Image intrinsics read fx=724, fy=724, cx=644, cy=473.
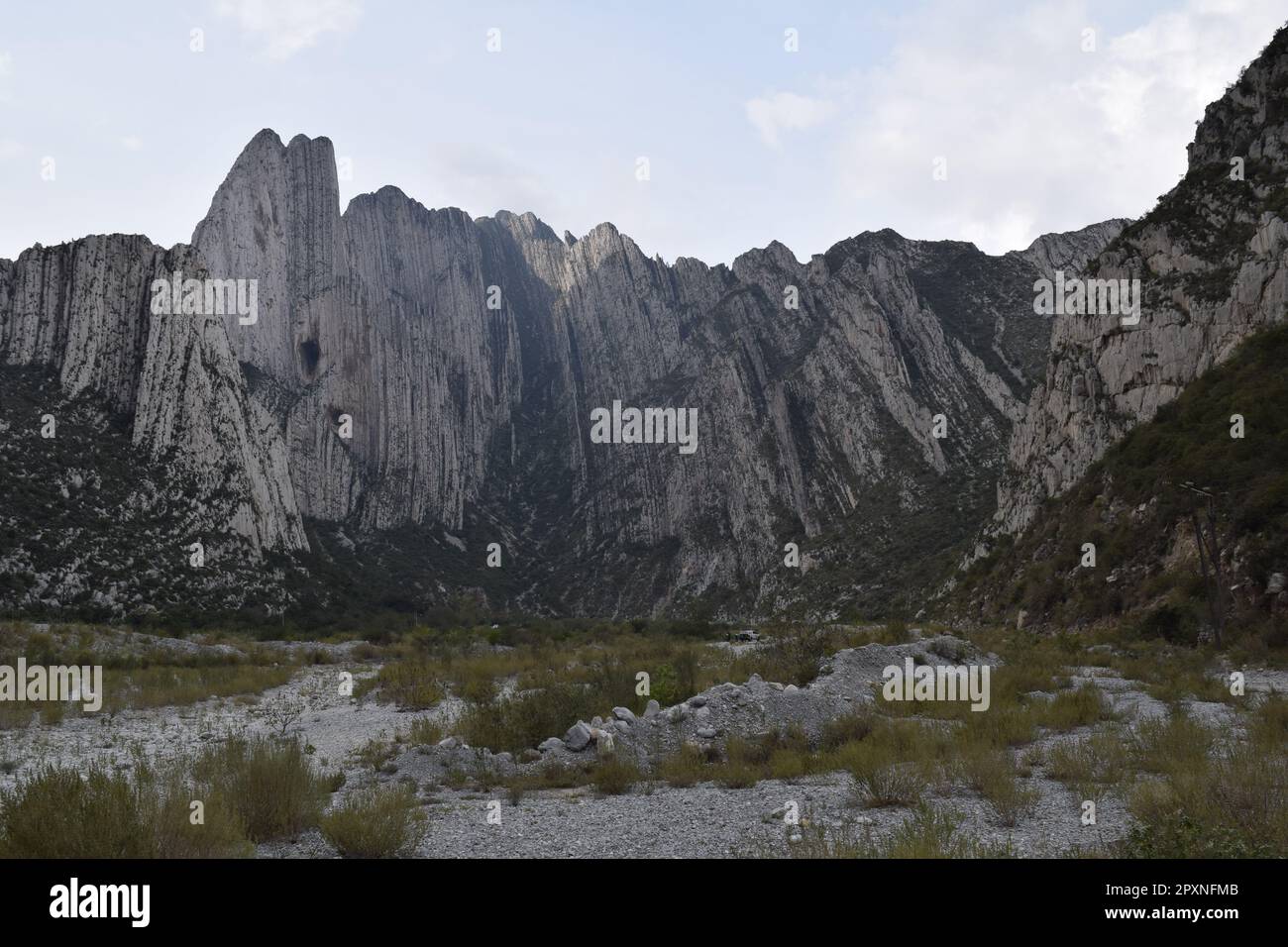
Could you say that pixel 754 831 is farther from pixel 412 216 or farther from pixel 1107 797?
pixel 412 216

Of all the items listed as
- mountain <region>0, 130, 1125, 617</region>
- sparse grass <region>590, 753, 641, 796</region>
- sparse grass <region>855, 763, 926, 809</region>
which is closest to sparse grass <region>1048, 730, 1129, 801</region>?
sparse grass <region>855, 763, 926, 809</region>

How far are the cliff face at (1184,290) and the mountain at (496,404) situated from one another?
16.1 metres

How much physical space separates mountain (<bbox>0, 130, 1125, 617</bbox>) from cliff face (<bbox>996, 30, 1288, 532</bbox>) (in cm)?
1612

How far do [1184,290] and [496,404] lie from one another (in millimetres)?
120090

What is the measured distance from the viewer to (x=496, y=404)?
14462 centimetres

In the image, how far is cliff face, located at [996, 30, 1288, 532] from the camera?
37344 millimetres

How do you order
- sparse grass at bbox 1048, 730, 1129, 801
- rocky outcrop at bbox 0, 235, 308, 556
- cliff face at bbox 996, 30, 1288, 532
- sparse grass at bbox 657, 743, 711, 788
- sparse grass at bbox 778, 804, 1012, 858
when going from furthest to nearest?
rocky outcrop at bbox 0, 235, 308, 556
cliff face at bbox 996, 30, 1288, 532
sparse grass at bbox 657, 743, 711, 788
sparse grass at bbox 1048, 730, 1129, 801
sparse grass at bbox 778, 804, 1012, 858

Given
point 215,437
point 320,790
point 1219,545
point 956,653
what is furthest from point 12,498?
point 1219,545

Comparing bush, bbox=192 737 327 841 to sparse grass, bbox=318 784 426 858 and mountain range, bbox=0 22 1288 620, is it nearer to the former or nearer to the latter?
sparse grass, bbox=318 784 426 858

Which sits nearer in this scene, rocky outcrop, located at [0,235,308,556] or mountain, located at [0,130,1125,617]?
rocky outcrop, located at [0,235,308,556]

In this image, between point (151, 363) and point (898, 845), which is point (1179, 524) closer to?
point (898, 845)

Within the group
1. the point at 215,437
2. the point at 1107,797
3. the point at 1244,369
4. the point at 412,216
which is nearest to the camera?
the point at 1107,797
